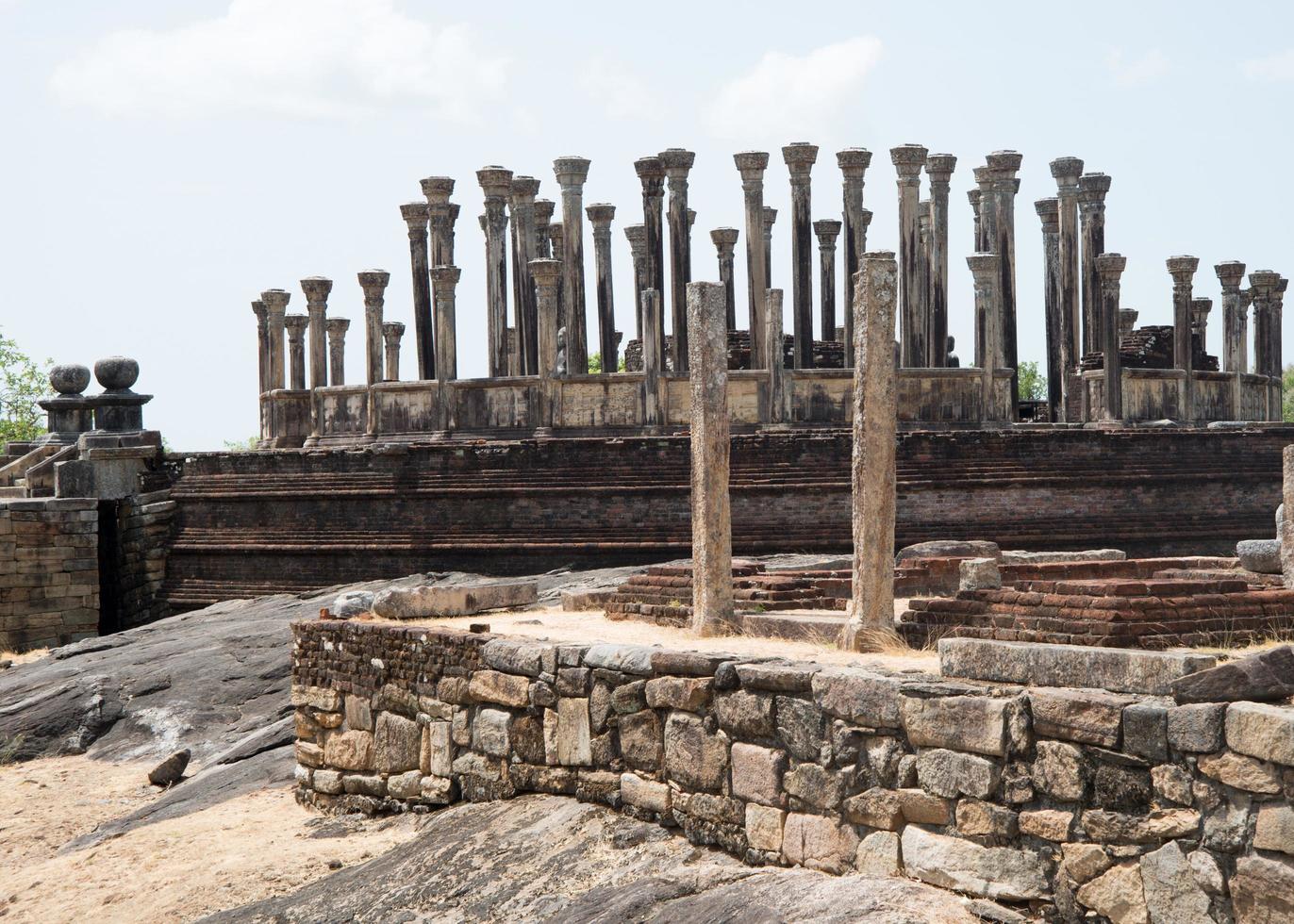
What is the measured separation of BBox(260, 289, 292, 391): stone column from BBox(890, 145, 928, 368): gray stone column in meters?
8.87

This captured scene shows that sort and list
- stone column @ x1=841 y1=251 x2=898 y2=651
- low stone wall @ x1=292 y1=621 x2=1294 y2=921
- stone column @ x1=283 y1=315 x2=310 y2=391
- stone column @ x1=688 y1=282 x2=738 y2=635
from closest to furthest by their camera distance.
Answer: low stone wall @ x1=292 y1=621 x2=1294 y2=921, stone column @ x1=841 y1=251 x2=898 y2=651, stone column @ x1=688 y1=282 x2=738 y2=635, stone column @ x1=283 y1=315 x2=310 y2=391

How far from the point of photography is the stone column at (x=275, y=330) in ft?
80.2

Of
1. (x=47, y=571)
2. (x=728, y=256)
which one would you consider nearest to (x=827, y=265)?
(x=728, y=256)

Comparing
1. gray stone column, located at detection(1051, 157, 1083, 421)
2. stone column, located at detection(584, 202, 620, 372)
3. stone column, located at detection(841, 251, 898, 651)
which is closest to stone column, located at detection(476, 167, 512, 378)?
stone column, located at detection(584, 202, 620, 372)

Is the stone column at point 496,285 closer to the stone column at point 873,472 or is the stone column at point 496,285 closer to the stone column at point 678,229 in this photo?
the stone column at point 678,229

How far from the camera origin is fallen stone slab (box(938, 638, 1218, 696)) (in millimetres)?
6387

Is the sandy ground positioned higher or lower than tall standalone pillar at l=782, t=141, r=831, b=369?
lower

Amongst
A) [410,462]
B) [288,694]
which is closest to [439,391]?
[410,462]

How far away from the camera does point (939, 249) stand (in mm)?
22266

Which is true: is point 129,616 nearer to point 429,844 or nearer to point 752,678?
point 429,844

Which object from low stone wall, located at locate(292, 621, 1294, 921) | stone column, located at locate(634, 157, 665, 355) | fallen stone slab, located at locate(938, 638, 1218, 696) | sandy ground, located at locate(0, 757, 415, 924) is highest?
stone column, located at locate(634, 157, 665, 355)

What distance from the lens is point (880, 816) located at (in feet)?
23.9

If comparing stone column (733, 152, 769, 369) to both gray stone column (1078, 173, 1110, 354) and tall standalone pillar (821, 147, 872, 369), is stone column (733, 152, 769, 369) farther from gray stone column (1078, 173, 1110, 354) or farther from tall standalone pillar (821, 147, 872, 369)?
gray stone column (1078, 173, 1110, 354)

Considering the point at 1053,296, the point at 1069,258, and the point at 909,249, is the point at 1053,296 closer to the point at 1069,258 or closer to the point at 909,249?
the point at 1069,258
